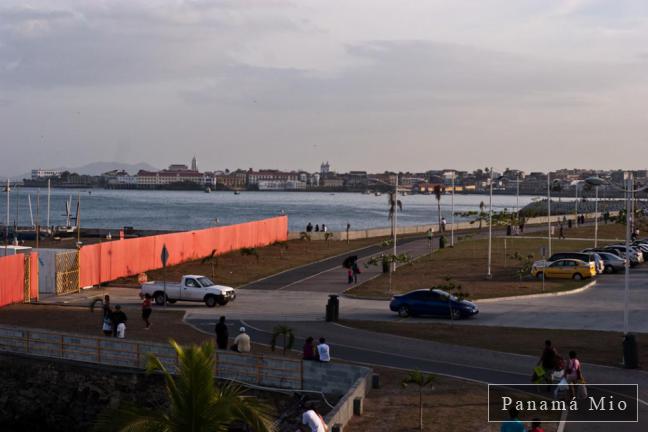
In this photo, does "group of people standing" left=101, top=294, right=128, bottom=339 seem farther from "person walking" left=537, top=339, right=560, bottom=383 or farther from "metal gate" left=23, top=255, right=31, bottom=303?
"person walking" left=537, top=339, right=560, bottom=383

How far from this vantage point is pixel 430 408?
59.4ft

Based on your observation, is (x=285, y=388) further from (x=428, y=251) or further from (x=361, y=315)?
(x=428, y=251)

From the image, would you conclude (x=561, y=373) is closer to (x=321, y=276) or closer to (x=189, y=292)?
(x=189, y=292)

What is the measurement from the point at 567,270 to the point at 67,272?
24167mm

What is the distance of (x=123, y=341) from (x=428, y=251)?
128ft

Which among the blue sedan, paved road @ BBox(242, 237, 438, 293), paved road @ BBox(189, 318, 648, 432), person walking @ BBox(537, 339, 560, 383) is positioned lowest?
paved road @ BBox(242, 237, 438, 293)

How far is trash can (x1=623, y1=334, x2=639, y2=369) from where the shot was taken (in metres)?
22.4

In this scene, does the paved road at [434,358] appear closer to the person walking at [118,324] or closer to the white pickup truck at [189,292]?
the person walking at [118,324]

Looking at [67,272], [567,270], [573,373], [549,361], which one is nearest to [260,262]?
[67,272]

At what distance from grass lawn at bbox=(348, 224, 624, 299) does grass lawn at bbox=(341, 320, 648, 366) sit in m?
7.87

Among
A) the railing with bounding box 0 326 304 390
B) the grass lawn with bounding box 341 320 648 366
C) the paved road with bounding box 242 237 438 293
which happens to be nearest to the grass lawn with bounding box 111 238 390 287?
the paved road with bounding box 242 237 438 293

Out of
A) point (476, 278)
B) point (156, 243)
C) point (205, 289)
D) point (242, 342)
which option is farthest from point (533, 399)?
point (156, 243)

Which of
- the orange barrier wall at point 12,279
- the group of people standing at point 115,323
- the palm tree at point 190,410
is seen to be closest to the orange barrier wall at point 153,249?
the orange barrier wall at point 12,279

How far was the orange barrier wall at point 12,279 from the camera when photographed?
107 ft
